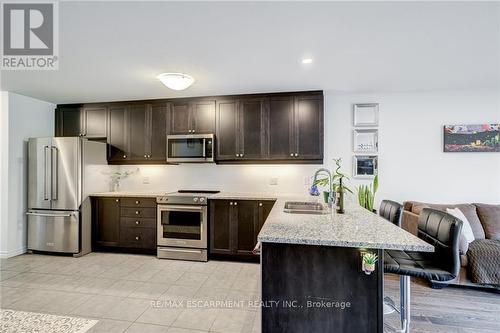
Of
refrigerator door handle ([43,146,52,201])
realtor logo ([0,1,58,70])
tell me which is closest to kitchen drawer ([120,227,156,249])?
refrigerator door handle ([43,146,52,201])

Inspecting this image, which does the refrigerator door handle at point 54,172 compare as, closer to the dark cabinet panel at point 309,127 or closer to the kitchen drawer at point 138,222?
the kitchen drawer at point 138,222

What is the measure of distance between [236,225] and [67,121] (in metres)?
3.47

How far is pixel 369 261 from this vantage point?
1.42 m

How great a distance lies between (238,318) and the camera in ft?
7.28

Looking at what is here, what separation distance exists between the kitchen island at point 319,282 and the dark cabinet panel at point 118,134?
3476mm

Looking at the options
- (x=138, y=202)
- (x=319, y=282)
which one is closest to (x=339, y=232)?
(x=319, y=282)

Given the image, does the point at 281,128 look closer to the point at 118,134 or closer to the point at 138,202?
the point at 138,202

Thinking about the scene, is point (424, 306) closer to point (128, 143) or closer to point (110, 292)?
point (110, 292)

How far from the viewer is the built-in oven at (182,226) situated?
3.61m

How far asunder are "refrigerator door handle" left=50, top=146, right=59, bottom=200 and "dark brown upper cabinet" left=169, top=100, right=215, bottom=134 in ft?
5.58

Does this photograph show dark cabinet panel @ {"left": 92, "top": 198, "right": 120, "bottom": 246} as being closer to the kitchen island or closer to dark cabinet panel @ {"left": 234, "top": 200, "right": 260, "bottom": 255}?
dark cabinet panel @ {"left": 234, "top": 200, "right": 260, "bottom": 255}

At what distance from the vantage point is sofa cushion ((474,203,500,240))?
309cm

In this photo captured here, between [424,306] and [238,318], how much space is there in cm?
178

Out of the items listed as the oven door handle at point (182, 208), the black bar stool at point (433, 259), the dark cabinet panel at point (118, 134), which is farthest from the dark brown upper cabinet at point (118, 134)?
the black bar stool at point (433, 259)
